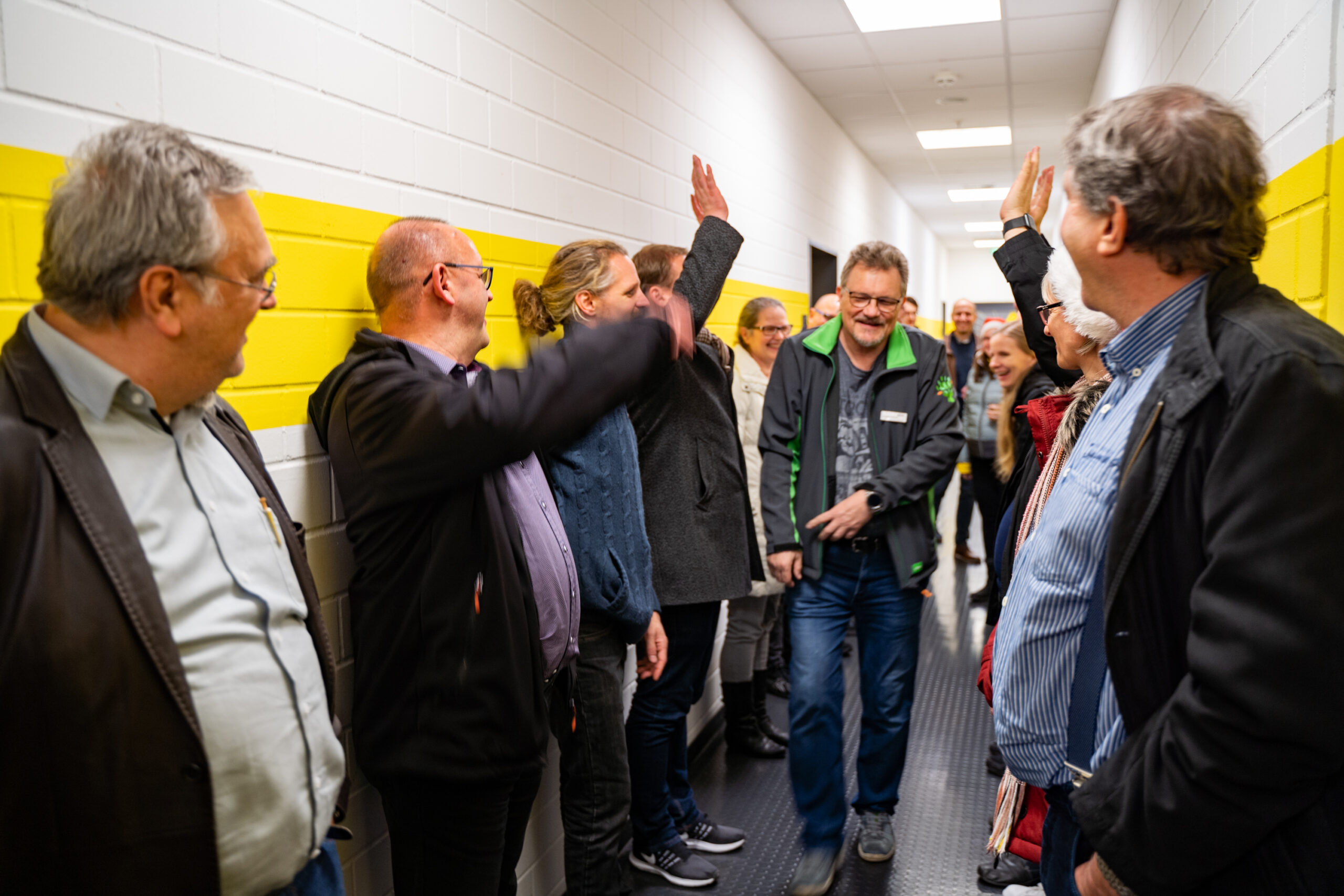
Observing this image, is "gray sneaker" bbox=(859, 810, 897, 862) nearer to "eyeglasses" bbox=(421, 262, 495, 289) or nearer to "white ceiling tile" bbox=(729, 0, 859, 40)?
"eyeglasses" bbox=(421, 262, 495, 289)

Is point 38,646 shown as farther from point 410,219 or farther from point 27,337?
point 410,219

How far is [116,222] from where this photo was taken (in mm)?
986

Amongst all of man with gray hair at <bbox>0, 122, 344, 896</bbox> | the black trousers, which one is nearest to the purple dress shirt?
man with gray hair at <bbox>0, 122, 344, 896</bbox>

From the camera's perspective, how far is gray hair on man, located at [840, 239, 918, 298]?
259 centimetres

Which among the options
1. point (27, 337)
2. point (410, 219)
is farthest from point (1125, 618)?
point (410, 219)

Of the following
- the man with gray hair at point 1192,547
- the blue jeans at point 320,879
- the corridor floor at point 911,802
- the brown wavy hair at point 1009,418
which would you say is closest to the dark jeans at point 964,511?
the corridor floor at point 911,802

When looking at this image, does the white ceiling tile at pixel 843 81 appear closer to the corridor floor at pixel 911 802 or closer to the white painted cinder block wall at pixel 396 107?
the white painted cinder block wall at pixel 396 107

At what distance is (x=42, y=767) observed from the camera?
910mm

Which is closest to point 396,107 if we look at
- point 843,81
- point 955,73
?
point 843,81

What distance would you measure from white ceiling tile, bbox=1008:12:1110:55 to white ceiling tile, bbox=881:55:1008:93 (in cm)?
26

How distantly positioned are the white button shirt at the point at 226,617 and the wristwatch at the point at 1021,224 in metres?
1.79

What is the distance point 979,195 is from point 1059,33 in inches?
233

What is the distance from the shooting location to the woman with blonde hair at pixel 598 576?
2074mm

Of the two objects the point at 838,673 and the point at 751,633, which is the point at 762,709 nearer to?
the point at 751,633
